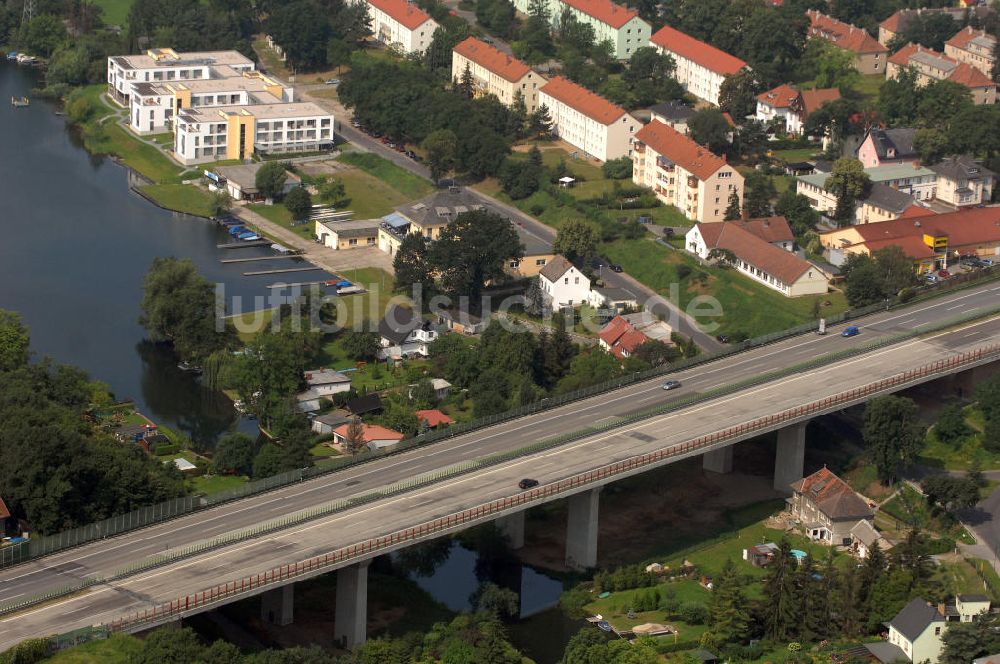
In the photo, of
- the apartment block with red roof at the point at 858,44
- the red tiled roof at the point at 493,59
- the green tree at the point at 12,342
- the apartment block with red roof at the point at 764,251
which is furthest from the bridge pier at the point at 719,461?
the apartment block with red roof at the point at 858,44

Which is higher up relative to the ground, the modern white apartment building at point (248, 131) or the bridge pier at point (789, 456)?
the bridge pier at point (789, 456)

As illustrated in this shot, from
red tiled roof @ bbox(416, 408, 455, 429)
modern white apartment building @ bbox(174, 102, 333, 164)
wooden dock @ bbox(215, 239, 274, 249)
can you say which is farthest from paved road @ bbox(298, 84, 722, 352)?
red tiled roof @ bbox(416, 408, 455, 429)

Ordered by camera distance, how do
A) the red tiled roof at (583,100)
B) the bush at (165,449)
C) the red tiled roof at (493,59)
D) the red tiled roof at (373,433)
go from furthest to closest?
the red tiled roof at (493,59) → the red tiled roof at (583,100) → the red tiled roof at (373,433) → the bush at (165,449)

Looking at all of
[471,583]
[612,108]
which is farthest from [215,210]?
[471,583]

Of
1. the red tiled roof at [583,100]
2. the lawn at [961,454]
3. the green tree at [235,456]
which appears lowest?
the lawn at [961,454]

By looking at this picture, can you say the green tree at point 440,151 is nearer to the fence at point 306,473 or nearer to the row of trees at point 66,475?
the fence at point 306,473

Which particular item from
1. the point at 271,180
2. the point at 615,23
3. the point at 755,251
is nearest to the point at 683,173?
the point at 755,251

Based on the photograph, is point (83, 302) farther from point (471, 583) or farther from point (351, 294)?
point (471, 583)

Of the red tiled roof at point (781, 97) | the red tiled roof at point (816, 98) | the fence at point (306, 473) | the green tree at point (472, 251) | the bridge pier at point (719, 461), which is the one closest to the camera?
the fence at point (306, 473)
